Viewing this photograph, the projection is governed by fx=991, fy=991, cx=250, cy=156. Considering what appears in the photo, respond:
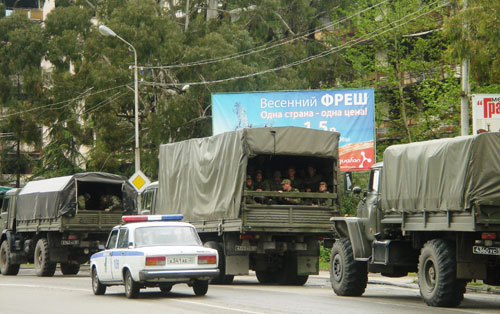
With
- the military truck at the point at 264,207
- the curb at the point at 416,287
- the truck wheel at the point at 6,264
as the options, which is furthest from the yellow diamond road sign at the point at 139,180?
the military truck at the point at 264,207

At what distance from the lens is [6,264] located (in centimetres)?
3222

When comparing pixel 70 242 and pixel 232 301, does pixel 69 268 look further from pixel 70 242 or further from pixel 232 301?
pixel 232 301

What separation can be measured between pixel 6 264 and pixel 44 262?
2.95m

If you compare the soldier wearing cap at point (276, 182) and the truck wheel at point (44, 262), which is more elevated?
the soldier wearing cap at point (276, 182)

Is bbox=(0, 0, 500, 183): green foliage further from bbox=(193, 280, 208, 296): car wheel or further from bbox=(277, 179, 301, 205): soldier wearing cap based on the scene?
bbox=(193, 280, 208, 296): car wheel

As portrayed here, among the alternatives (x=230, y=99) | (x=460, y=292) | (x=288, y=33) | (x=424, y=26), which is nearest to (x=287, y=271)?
(x=460, y=292)

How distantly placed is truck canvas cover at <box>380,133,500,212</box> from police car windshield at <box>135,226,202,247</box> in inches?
154

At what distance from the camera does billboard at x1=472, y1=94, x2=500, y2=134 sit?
75.6ft

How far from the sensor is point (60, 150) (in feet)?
197

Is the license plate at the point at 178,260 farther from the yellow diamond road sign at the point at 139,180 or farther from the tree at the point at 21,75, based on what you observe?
the tree at the point at 21,75

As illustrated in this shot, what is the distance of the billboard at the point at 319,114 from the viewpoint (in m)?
36.8

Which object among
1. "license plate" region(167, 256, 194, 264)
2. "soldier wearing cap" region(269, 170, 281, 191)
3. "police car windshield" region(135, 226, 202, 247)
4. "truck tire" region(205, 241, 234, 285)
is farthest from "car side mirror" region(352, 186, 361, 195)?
"truck tire" region(205, 241, 234, 285)

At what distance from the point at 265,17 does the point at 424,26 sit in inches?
389

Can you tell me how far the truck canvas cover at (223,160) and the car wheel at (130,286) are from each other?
4179mm
